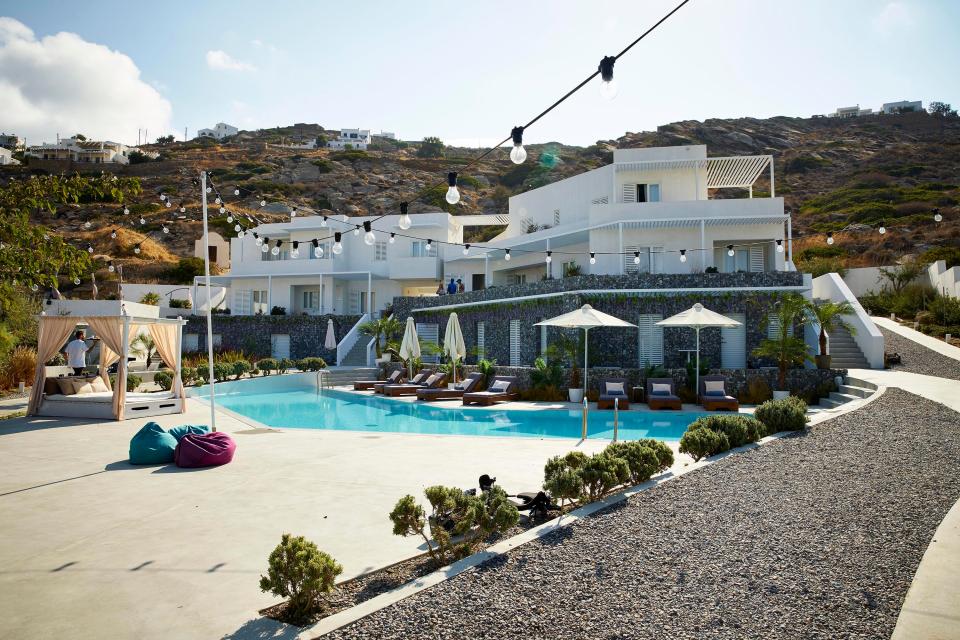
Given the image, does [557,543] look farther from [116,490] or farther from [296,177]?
[296,177]

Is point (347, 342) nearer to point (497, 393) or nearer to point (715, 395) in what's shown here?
point (497, 393)

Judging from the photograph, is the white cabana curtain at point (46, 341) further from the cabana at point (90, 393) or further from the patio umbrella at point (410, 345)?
the patio umbrella at point (410, 345)

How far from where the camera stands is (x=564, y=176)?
72.2 meters

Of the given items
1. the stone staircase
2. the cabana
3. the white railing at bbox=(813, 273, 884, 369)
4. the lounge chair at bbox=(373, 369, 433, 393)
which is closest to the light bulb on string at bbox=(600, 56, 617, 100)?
the cabana

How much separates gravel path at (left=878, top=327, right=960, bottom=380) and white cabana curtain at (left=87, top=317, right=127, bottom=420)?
19.8 meters

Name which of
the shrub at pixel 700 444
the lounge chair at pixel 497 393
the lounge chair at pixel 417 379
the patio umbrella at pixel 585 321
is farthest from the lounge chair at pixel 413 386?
the shrub at pixel 700 444

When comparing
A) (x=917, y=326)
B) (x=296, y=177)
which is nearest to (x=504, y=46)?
(x=917, y=326)

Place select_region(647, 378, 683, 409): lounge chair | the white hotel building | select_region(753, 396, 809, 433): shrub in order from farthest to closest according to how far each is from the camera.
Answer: the white hotel building < select_region(647, 378, 683, 409): lounge chair < select_region(753, 396, 809, 433): shrub

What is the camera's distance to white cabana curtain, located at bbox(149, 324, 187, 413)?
14852mm

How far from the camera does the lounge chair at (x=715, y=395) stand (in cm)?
1522

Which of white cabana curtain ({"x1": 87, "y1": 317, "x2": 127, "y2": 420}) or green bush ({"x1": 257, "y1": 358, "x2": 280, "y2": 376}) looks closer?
A: white cabana curtain ({"x1": 87, "y1": 317, "x2": 127, "y2": 420})

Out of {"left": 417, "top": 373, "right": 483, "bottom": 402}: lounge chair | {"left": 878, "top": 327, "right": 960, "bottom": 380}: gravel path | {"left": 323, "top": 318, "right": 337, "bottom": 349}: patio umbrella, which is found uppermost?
{"left": 323, "top": 318, "right": 337, "bottom": 349}: patio umbrella

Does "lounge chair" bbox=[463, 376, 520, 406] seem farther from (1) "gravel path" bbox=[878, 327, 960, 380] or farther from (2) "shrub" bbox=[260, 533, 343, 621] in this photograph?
(2) "shrub" bbox=[260, 533, 343, 621]

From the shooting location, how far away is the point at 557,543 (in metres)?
5.28
